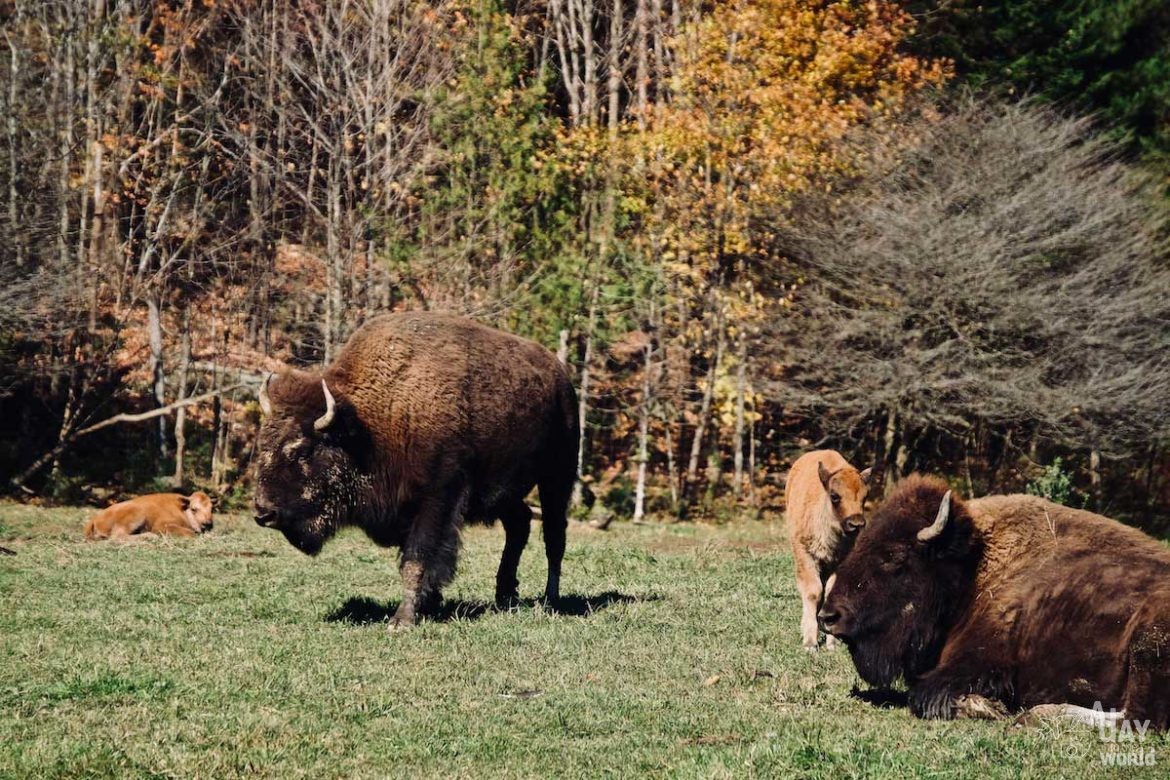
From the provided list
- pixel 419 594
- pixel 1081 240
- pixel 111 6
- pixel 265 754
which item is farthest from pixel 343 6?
pixel 265 754

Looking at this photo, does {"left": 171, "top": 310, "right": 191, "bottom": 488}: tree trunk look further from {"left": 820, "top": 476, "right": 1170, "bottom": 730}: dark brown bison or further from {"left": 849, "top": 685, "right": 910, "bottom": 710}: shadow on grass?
{"left": 820, "top": 476, "right": 1170, "bottom": 730}: dark brown bison

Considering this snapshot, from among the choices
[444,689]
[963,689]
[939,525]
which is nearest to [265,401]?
[444,689]

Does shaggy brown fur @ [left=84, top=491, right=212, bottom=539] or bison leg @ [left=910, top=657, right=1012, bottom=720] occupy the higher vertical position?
bison leg @ [left=910, top=657, right=1012, bottom=720]

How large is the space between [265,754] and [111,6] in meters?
28.3

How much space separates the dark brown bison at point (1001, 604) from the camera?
7.88 meters

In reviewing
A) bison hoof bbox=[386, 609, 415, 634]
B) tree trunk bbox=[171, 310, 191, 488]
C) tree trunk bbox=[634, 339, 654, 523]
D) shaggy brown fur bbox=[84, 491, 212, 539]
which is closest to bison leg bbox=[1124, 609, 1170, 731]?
bison hoof bbox=[386, 609, 415, 634]

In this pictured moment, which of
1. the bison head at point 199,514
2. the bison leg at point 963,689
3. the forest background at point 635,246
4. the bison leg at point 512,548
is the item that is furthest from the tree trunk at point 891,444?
the bison leg at point 963,689

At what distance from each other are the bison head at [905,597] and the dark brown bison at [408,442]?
4.59 meters

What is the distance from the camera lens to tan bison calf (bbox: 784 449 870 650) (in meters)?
11.4

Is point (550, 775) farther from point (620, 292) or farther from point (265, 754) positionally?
point (620, 292)

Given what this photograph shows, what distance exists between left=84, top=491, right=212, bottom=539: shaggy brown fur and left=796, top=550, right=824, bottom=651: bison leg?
11.0 m

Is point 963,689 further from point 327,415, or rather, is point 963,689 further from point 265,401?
point 265,401

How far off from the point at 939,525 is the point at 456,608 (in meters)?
5.55

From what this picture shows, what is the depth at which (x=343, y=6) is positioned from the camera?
27.0 m
